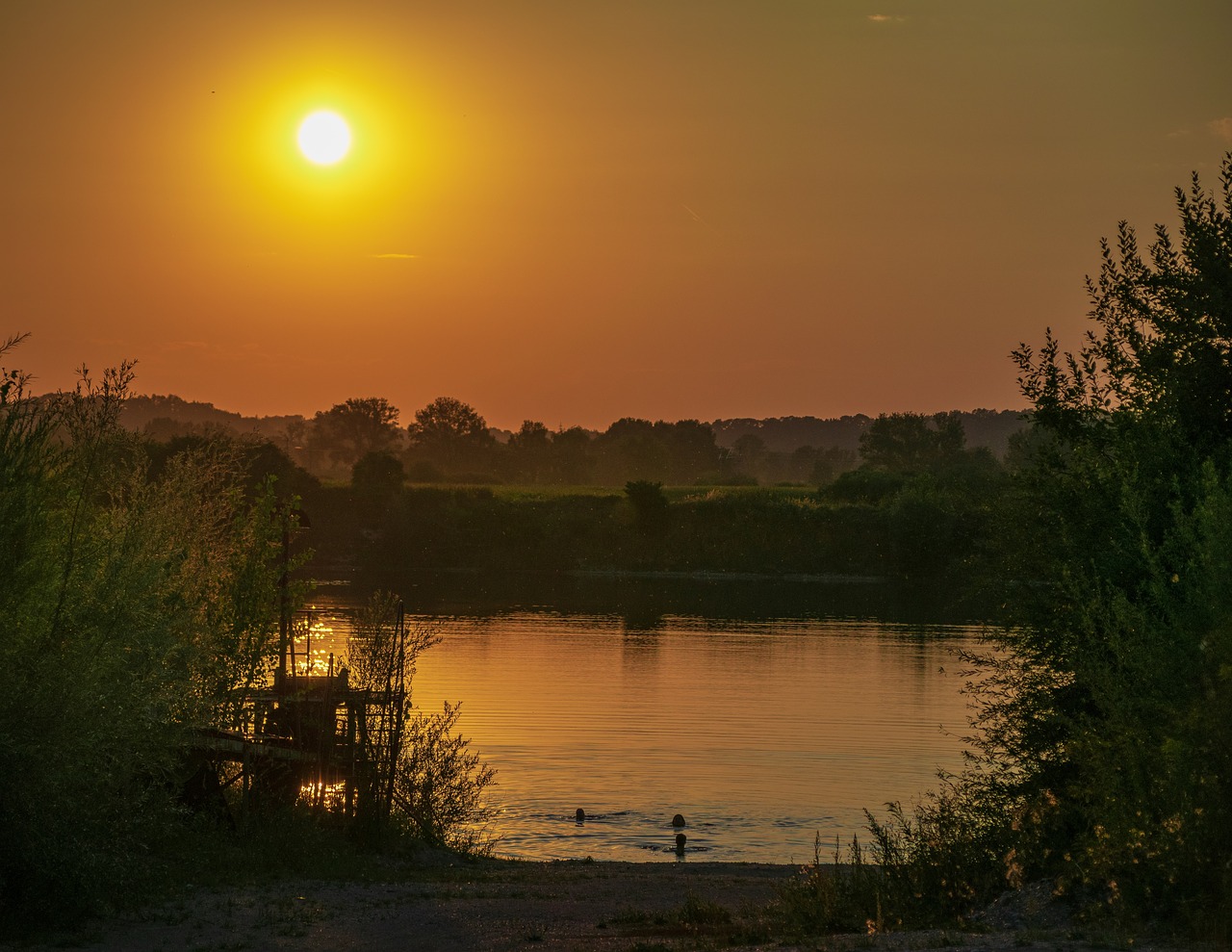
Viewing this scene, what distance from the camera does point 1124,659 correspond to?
15984 mm

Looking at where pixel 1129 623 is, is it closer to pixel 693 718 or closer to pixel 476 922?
pixel 476 922

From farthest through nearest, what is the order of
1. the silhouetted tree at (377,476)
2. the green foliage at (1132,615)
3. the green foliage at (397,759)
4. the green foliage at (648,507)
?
the silhouetted tree at (377,476) < the green foliage at (648,507) < the green foliage at (397,759) < the green foliage at (1132,615)

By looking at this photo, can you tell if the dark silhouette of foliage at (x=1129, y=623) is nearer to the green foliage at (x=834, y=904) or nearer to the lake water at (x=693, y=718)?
the green foliage at (x=834, y=904)

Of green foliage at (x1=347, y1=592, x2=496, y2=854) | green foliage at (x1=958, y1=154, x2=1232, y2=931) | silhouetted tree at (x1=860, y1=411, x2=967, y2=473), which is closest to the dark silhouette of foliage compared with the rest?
green foliage at (x1=958, y1=154, x2=1232, y2=931)

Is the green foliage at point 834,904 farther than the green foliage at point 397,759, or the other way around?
the green foliage at point 397,759

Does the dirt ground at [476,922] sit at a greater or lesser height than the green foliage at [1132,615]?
lesser

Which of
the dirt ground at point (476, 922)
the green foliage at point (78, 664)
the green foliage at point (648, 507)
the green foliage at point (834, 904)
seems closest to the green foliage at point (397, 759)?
the dirt ground at point (476, 922)

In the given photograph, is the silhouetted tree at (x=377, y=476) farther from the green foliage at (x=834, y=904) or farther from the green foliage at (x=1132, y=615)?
the green foliage at (x=834, y=904)

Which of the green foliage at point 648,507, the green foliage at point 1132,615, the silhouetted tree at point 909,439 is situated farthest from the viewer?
the silhouetted tree at point 909,439

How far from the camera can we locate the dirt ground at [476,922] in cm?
1480

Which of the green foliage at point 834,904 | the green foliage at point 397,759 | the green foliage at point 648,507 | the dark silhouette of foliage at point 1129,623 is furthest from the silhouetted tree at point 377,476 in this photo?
the green foliage at point 834,904

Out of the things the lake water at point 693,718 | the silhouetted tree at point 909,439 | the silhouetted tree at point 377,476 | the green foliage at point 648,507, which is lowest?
the lake water at point 693,718

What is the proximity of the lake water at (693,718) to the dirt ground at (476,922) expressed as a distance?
8680 mm

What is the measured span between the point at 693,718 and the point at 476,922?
1290 inches
